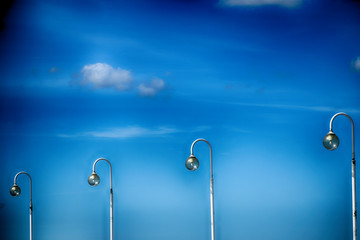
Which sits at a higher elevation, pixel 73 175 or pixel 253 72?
pixel 253 72

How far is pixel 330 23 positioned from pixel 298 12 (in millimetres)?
1437

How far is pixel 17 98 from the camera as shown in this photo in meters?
18.4

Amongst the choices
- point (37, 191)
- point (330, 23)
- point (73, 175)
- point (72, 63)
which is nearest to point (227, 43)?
point (330, 23)

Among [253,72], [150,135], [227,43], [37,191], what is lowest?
[37,191]

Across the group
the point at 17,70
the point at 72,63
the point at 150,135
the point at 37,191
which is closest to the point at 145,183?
the point at 150,135

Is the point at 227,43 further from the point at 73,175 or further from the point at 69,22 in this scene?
the point at 73,175

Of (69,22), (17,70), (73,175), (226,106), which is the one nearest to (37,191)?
(73,175)

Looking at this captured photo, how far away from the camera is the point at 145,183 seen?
1848cm

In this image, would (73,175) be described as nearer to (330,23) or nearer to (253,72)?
(253,72)

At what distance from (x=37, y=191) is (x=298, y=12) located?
1346 cm

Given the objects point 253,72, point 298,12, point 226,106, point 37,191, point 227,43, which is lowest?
point 37,191

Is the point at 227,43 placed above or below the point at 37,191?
above

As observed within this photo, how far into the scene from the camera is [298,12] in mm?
18734

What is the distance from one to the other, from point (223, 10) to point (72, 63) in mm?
6852
